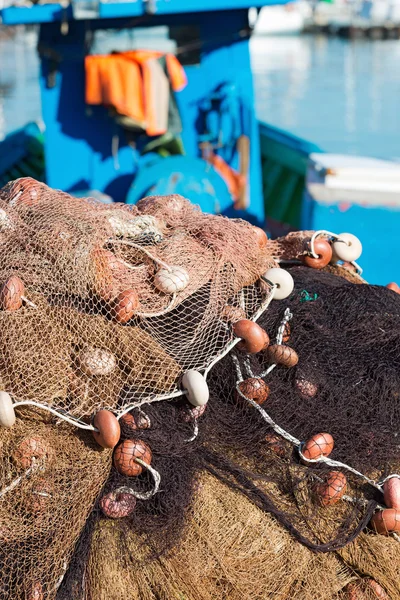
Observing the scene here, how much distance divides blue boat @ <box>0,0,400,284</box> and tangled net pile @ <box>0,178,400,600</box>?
320cm

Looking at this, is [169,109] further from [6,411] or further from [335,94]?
[335,94]

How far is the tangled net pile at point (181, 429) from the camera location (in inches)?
73.0

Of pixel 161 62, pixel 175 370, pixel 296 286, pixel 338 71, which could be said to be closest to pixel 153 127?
pixel 161 62

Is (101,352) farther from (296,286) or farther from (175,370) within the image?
(296,286)

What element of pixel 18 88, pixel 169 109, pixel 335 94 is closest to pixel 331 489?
pixel 169 109

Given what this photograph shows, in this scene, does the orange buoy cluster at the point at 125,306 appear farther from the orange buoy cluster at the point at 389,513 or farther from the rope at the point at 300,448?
the orange buoy cluster at the point at 389,513

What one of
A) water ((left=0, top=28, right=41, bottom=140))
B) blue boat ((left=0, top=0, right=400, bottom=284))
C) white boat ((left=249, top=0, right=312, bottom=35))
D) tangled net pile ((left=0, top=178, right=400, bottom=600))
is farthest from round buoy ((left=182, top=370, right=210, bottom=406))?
white boat ((left=249, top=0, right=312, bottom=35))

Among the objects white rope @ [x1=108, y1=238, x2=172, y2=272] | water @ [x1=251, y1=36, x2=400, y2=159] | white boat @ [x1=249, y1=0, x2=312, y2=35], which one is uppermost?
white rope @ [x1=108, y1=238, x2=172, y2=272]

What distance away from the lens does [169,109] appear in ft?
18.7

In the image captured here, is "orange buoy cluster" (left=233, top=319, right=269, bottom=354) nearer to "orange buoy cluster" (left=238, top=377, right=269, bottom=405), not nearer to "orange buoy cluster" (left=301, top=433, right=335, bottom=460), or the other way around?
"orange buoy cluster" (left=238, top=377, right=269, bottom=405)

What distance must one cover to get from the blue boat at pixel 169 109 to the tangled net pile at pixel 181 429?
126 inches

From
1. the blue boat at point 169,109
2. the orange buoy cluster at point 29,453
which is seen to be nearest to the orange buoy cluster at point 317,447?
the orange buoy cluster at point 29,453

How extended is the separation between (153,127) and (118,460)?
4.08 metres

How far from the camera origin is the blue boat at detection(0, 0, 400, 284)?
17.7ft
